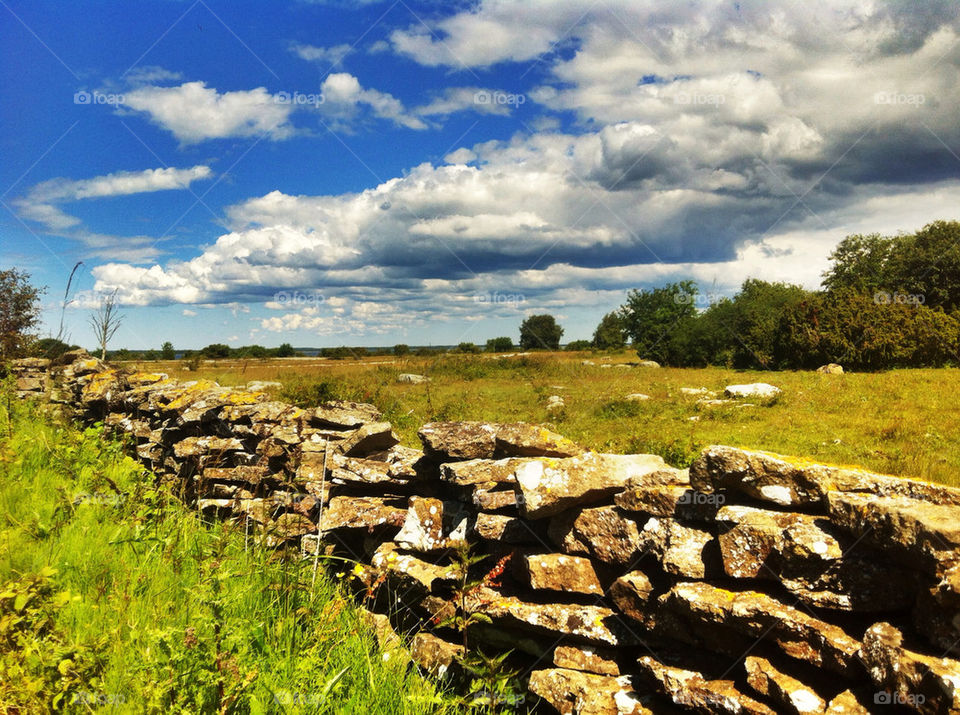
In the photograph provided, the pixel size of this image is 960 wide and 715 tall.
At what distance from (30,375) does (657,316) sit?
4194cm

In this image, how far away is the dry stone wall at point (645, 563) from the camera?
9.84 feet

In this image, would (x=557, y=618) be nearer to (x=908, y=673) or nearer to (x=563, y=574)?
(x=563, y=574)

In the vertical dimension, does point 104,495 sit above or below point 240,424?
below

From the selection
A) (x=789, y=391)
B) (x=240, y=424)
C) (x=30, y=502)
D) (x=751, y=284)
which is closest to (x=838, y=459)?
(x=789, y=391)

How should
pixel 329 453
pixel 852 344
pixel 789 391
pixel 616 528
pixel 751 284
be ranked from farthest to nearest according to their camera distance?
1. pixel 751 284
2. pixel 852 344
3. pixel 789 391
4. pixel 329 453
5. pixel 616 528

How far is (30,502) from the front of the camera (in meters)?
5.50

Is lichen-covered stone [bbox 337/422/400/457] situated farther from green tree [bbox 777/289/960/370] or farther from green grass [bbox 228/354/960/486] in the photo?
green tree [bbox 777/289/960/370]

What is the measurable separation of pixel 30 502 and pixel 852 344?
2253 cm

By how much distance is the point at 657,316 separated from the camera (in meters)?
45.3

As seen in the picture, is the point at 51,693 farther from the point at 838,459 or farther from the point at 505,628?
the point at 838,459

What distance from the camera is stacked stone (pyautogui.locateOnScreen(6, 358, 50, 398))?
1400 centimetres
